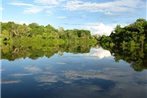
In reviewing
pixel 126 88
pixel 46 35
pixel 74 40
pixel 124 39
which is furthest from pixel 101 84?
pixel 74 40

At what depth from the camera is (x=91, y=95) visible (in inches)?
395

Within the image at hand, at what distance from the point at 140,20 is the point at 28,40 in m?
19.7

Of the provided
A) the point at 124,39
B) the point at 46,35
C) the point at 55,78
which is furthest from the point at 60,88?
the point at 46,35

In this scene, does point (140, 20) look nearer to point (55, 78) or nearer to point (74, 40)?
point (74, 40)

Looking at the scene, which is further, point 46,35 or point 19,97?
point 46,35

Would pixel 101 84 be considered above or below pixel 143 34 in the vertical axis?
below

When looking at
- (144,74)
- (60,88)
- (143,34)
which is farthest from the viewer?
(143,34)

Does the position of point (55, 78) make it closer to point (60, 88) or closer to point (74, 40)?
point (60, 88)

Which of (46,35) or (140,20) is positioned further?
(46,35)

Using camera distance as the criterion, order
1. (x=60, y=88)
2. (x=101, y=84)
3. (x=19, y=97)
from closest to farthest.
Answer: (x=19, y=97), (x=60, y=88), (x=101, y=84)

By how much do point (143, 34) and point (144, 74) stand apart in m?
32.0

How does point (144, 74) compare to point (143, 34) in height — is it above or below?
below

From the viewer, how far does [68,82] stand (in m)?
12.8

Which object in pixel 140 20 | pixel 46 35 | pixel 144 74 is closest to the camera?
pixel 144 74
